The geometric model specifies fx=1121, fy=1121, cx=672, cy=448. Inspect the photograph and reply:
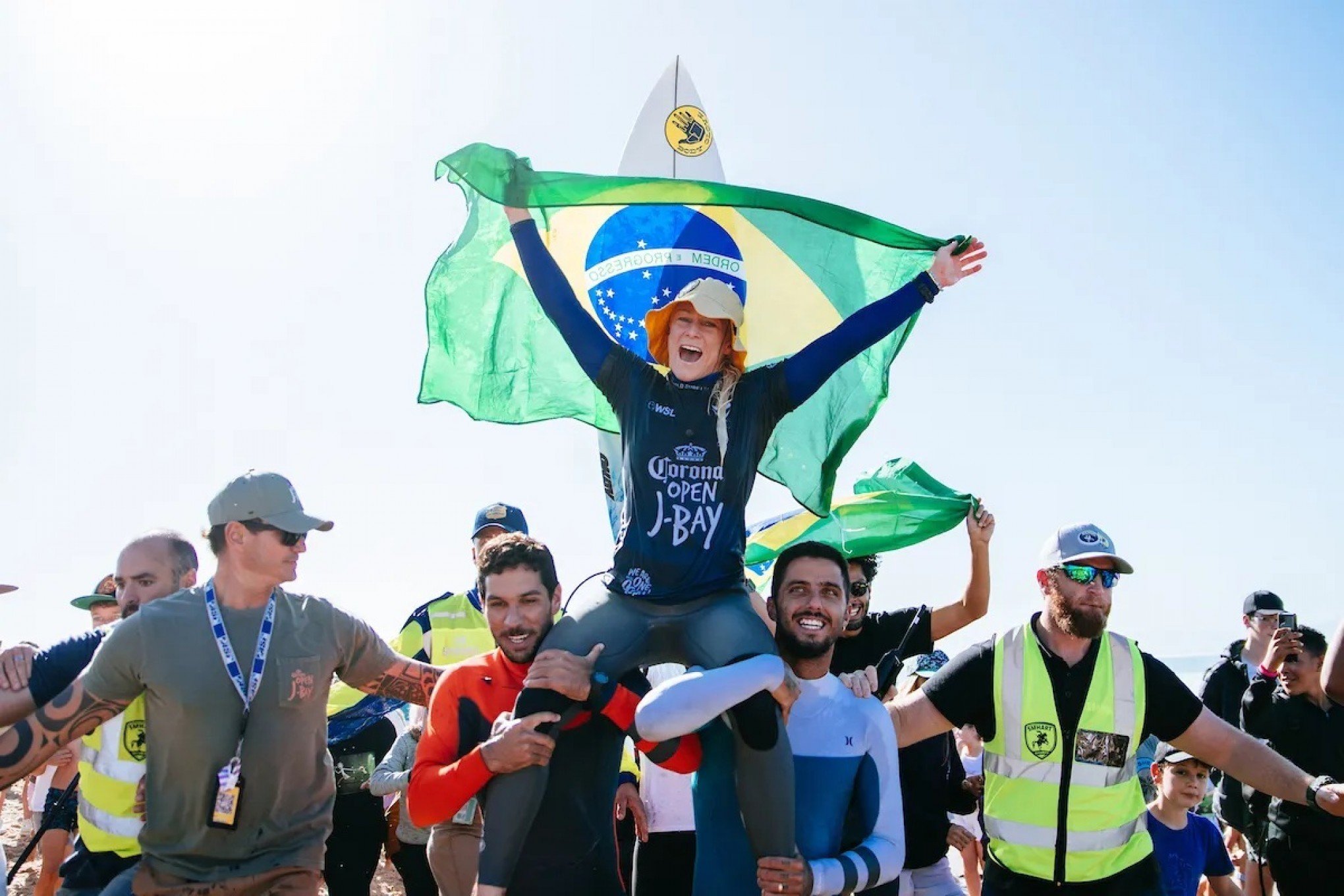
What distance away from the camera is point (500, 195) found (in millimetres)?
4406

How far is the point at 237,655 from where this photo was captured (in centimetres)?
388

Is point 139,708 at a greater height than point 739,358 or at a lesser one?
lesser

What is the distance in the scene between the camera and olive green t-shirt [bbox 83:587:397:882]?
3.73 metres

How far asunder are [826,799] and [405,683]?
1668 millimetres

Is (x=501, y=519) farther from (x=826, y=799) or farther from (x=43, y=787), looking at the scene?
(x=43, y=787)

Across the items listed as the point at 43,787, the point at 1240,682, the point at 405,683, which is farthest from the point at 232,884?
the point at 1240,682

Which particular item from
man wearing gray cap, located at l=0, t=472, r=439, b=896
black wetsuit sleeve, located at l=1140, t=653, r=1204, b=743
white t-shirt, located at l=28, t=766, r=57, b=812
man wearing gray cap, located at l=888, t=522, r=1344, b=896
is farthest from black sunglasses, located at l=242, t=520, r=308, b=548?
white t-shirt, located at l=28, t=766, r=57, b=812

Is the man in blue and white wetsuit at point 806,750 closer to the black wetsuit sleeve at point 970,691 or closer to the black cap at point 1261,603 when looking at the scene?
the black wetsuit sleeve at point 970,691

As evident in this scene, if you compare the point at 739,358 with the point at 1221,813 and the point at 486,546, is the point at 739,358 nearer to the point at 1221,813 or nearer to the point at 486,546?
the point at 486,546

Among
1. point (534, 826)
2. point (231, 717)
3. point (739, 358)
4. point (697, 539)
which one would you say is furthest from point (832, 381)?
point (231, 717)

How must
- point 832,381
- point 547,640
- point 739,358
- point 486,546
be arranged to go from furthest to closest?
point 832,381
point 739,358
point 486,546
point 547,640

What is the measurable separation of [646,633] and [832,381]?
6.46 ft

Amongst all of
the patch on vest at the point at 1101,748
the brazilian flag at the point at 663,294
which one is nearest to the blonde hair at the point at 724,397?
the brazilian flag at the point at 663,294

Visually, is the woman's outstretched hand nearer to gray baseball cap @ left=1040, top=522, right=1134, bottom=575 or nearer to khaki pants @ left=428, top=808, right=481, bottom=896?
gray baseball cap @ left=1040, top=522, right=1134, bottom=575
